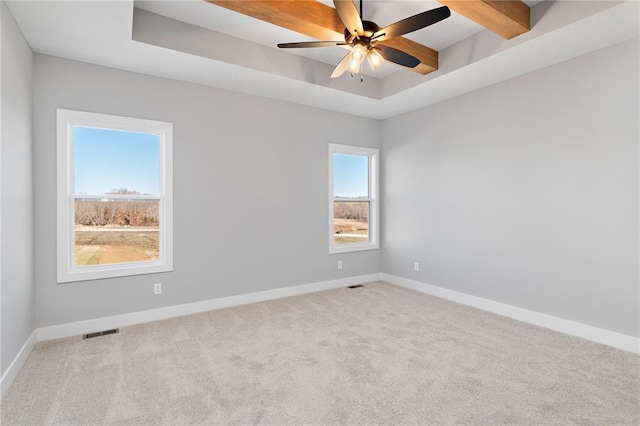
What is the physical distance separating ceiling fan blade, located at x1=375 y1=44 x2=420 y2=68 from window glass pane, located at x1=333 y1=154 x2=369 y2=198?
2.39 m

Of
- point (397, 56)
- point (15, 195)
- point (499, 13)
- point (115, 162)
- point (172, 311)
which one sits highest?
point (499, 13)

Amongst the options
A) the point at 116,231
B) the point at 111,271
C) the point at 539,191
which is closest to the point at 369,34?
the point at 539,191

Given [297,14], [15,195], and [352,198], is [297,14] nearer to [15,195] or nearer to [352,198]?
[15,195]

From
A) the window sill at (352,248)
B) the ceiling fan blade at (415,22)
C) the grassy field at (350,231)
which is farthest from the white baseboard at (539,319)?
the ceiling fan blade at (415,22)

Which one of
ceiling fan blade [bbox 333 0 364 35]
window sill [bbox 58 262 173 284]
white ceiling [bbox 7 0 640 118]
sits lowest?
window sill [bbox 58 262 173 284]

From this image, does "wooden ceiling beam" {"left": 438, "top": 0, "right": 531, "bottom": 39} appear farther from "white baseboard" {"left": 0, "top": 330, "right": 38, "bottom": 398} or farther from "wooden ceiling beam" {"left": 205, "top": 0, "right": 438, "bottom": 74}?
"white baseboard" {"left": 0, "top": 330, "right": 38, "bottom": 398}

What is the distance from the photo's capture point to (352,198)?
17.2ft

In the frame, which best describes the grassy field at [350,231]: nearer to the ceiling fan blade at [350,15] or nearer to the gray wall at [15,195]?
the ceiling fan blade at [350,15]

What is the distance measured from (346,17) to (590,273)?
10.4 ft

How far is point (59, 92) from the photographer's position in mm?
3102

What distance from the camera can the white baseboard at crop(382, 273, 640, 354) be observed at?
2.85 m

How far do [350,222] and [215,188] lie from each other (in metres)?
2.28

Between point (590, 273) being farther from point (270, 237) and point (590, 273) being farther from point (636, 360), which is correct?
point (270, 237)

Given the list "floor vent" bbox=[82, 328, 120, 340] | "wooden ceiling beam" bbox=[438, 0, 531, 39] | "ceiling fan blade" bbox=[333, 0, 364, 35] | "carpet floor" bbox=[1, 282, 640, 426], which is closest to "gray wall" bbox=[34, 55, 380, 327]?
"floor vent" bbox=[82, 328, 120, 340]
